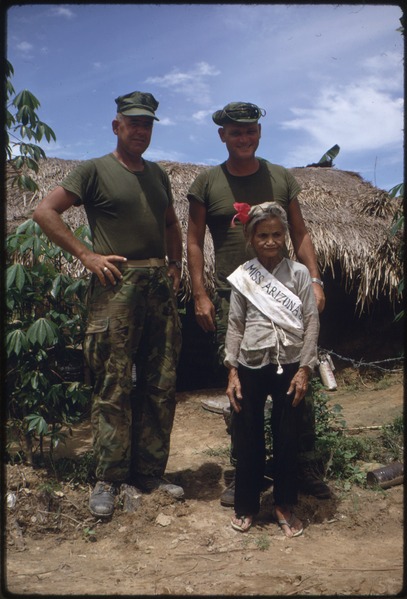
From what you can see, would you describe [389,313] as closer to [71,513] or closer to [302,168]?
[302,168]

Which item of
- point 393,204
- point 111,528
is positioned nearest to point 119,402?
point 111,528

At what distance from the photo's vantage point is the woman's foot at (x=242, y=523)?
9.67 feet

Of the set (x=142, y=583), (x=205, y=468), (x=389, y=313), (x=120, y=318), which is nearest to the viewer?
(x=142, y=583)

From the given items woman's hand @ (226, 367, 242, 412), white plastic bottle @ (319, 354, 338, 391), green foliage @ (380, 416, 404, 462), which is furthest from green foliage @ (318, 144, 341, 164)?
woman's hand @ (226, 367, 242, 412)

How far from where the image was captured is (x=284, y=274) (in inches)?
115

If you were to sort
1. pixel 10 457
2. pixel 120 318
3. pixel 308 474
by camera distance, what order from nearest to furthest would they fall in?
pixel 120 318
pixel 308 474
pixel 10 457

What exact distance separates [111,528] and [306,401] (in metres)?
1.26

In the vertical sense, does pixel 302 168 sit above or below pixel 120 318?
above

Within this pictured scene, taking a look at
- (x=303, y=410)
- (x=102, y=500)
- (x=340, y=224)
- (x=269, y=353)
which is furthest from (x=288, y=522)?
(x=340, y=224)

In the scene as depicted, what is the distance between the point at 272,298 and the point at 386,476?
5.18 ft

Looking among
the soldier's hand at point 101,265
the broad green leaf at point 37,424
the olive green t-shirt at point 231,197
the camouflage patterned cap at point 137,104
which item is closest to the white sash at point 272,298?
the olive green t-shirt at point 231,197

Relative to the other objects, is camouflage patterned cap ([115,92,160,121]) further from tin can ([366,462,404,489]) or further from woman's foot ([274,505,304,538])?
tin can ([366,462,404,489])

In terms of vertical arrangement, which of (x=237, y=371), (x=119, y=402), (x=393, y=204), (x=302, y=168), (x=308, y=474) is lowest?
(x=308, y=474)

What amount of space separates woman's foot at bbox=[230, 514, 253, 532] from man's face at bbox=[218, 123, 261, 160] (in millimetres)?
1979
